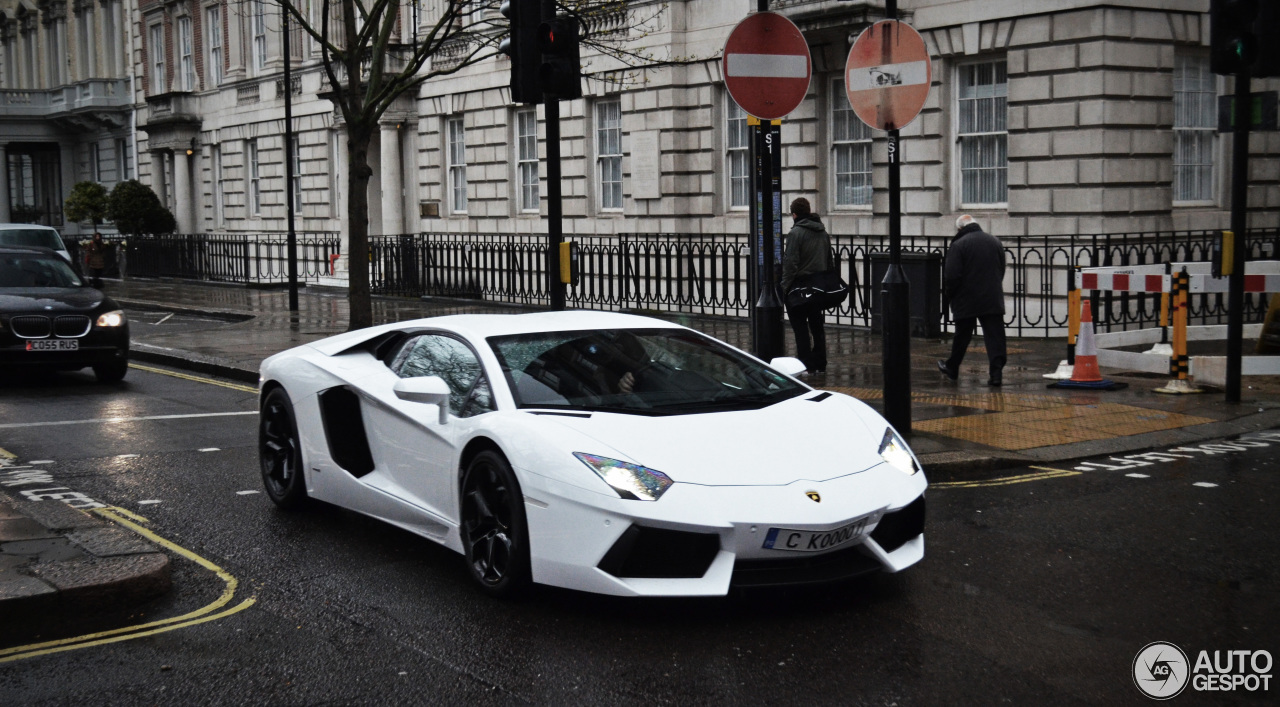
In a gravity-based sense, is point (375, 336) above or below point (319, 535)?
above

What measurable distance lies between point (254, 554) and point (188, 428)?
4.99 m

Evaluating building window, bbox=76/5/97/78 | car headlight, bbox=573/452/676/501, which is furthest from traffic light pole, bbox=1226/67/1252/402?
building window, bbox=76/5/97/78

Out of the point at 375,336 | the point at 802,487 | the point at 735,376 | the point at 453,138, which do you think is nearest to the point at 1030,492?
the point at 735,376

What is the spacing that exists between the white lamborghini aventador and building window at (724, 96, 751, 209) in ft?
55.4

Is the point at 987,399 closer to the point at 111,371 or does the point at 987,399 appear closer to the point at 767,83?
the point at 767,83

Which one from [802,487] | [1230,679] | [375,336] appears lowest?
[1230,679]

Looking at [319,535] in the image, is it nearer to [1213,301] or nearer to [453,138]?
[1213,301]

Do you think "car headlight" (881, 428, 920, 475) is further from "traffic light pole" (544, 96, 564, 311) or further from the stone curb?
"traffic light pole" (544, 96, 564, 311)

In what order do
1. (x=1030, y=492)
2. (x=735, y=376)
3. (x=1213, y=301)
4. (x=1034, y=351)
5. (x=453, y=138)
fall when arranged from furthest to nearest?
(x=453, y=138) < (x=1213, y=301) < (x=1034, y=351) < (x=1030, y=492) < (x=735, y=376)

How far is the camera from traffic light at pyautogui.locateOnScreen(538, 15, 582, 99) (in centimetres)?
1019

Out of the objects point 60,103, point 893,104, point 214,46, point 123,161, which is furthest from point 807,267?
point 60,103

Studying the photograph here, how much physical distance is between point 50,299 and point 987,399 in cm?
998

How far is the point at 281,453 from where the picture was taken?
26.2 ft

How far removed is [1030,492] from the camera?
818 centimetres
